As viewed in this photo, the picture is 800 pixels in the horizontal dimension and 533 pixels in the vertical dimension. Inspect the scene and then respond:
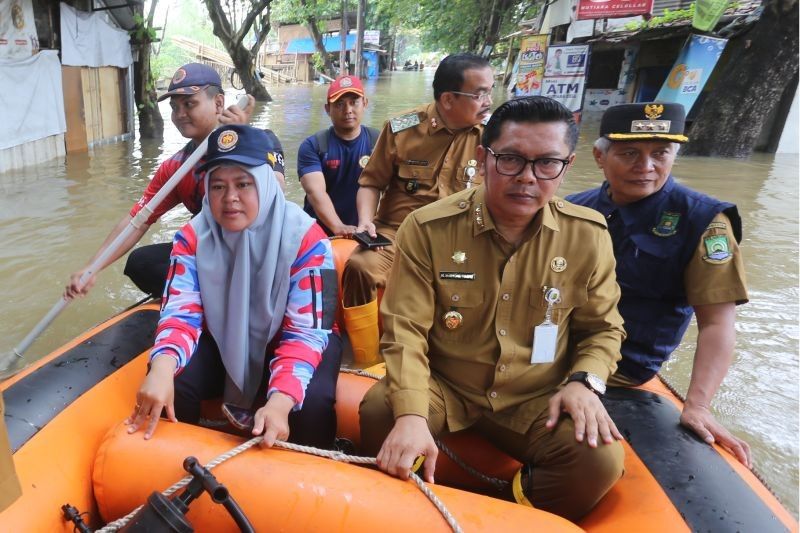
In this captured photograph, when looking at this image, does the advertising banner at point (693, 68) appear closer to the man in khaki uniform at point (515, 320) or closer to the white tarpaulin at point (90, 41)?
the man in khaki uniform at point (515, 320)

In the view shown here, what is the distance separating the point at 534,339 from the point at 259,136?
43.2 inches

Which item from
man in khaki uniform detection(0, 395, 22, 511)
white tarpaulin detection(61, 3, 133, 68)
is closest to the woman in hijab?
man in khaki uniform detection(0, 395, 22, 511)

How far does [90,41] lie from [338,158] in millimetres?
7129

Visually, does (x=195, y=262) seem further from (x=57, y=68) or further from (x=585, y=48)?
(x=585, y=48)

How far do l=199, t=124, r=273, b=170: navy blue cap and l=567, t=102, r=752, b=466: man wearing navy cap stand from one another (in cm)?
125

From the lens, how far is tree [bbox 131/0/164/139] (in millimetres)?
9648

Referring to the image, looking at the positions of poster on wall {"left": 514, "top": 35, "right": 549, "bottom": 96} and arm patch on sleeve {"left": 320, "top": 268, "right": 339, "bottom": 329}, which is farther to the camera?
poster on wall {"left": 514, "top": 35, "right": 549, "bottom": 96}

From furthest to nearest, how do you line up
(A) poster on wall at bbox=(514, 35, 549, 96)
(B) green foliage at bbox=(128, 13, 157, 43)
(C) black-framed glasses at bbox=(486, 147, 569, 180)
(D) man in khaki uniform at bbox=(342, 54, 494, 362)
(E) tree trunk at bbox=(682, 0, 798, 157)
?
(A) poster on wall at bbox=(514, 35, 549, 96) → (B) green foliage at bbox=(128, 13, 157, 43) → (E) tree trunk at bbox=(682, 0, 798, 157) → (D) man in khaki uniform at bbox=(342, 54, 494, 362) → (C) black-framed glasses at bbox=(486, 147, 569, 180)

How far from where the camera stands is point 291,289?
1.79 meters

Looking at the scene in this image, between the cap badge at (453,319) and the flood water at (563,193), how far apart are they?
1.97m

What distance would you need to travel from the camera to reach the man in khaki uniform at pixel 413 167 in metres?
2.69

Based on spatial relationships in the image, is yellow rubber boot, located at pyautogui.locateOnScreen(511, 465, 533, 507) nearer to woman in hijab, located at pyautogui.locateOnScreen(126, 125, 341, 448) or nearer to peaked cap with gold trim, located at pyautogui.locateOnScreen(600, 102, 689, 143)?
woman in hijab, located at pyautogui.locateOnScreen(126, 125, 341, 448)

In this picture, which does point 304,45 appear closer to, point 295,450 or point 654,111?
point 654,111

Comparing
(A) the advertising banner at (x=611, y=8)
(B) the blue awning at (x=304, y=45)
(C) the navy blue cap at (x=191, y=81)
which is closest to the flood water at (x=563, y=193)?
(C) the navy blue cap at (x=191, y=81)
